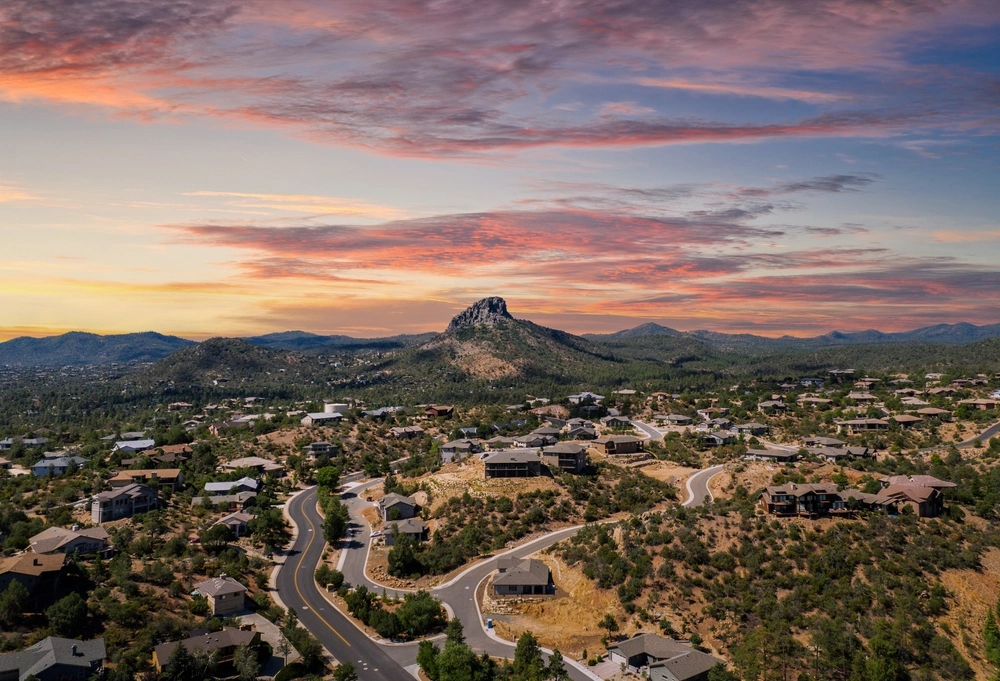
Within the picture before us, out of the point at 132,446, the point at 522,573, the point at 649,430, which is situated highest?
the point at 132,446

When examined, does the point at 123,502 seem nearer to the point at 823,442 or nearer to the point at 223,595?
the point at 223,595

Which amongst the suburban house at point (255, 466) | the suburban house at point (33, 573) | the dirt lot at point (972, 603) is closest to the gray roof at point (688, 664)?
the dirt lot at point (972, 603)

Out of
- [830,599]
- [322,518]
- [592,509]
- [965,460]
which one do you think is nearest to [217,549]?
[322,518]

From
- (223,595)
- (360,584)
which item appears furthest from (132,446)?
(223,595)

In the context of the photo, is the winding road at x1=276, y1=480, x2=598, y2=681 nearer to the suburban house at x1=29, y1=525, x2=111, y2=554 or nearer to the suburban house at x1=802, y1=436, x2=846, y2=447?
the suburban house at x1=29, y1=525, x2=111, y2=554

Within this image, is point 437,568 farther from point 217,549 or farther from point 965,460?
point 965,460

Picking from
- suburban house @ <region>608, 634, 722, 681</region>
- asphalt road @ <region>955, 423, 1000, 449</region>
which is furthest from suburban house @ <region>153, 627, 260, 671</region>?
asphalt road @ <region>955, 423, 1000, 449</region>
